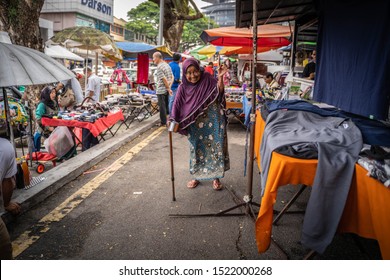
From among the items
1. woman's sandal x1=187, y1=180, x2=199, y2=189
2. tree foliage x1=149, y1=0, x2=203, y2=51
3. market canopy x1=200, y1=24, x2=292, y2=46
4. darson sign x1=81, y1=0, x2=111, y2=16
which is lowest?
woman's sandal x1=187, y1=180, x2=199, y2=189

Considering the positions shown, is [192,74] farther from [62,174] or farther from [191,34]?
[191,34]

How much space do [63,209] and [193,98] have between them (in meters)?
2.10

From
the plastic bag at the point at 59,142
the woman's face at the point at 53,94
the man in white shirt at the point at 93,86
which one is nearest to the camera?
the plastic bag at the point at 59,142

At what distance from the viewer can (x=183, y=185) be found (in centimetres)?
438

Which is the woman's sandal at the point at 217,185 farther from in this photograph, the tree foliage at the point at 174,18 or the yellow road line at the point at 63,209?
the tree foliage at the point at 174,18

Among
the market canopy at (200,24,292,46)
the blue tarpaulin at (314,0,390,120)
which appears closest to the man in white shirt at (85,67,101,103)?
the market canopy at (200,24,292,46)

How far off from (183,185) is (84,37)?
7043 mm

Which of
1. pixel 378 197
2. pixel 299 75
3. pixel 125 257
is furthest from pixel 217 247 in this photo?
pixel 299 75

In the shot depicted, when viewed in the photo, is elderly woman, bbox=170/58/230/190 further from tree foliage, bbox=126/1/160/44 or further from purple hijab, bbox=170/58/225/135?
tree foliage, bbox=126/1/160/44

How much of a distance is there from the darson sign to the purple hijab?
34278mm

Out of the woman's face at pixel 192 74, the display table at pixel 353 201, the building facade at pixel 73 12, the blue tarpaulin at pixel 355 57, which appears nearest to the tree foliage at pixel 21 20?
the woman's face at pixel 192 74

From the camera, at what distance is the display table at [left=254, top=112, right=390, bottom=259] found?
6.41 feet

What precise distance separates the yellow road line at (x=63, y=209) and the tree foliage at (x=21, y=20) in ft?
11.7

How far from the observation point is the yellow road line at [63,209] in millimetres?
2899
